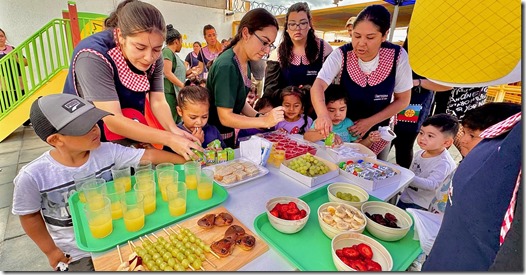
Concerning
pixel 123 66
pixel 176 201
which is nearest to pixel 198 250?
pixel 176 201

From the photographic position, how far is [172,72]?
427cm

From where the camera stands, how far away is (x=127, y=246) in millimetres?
1079

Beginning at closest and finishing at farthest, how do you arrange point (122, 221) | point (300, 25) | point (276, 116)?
point (122, 221)
point (276, 116)
point (300, 25)

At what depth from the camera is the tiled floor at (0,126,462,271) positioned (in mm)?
2166

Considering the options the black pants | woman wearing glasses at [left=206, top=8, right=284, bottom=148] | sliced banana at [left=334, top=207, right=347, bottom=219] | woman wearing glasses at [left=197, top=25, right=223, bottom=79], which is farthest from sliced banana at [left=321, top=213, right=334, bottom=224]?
woman wearing glasses at [left=197, top=25, right=223, bottom=79]

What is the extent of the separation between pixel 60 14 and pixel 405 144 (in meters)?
8.78

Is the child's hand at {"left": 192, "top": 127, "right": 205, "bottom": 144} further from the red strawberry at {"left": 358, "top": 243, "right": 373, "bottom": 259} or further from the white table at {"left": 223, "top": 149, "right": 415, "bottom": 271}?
the red strawberry at {"left": 358, "top": 243, "right": 373, "bottom": 259}

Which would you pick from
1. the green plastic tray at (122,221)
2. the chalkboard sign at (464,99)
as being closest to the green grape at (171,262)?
the green plastic tray at (122,221)

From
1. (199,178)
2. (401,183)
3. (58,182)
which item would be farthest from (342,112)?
(58,182)

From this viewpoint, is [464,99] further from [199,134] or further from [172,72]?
[172,72]

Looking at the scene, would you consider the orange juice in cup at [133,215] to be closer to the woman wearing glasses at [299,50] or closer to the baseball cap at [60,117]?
the baseball cap at [60,117]

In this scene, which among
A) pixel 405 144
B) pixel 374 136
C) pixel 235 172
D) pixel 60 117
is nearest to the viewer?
pixel 60 117

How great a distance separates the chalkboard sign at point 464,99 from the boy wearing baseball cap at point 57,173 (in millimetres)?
3952

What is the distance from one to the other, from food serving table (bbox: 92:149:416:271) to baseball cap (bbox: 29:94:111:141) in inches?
26.6
